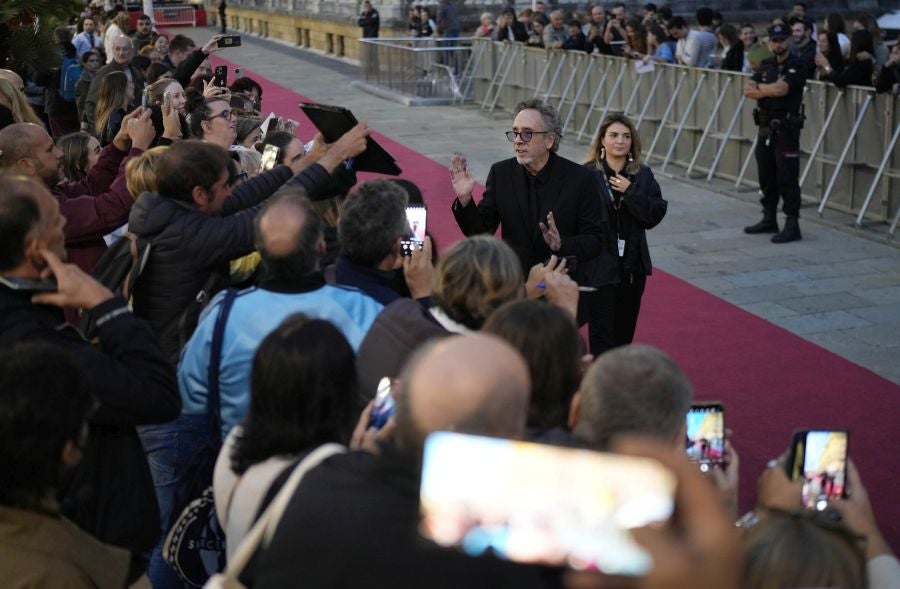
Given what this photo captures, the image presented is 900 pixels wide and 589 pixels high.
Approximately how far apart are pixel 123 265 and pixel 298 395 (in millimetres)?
1789

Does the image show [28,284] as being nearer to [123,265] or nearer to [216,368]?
[216,368]

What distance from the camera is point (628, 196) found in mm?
6961

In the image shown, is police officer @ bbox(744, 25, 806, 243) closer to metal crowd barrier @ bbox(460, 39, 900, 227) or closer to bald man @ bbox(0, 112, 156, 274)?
metal crowd barrier @ bbox(460, 39, 900, 227)

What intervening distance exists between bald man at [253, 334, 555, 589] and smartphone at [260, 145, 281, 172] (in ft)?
14.5

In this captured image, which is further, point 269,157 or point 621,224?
point 621,224

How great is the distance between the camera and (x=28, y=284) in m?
3.58

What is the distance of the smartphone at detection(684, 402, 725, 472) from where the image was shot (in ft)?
10.9

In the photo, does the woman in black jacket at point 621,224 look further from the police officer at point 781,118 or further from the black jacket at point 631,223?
the police officer at point 781,118

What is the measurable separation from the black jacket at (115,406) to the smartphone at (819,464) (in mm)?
1779

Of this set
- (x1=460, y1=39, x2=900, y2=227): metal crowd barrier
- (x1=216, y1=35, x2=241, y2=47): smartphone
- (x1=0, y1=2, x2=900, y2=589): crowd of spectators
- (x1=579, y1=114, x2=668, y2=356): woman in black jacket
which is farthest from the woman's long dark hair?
(x1=460, y1=39, x2=900, y2=227): metal crowd barrier

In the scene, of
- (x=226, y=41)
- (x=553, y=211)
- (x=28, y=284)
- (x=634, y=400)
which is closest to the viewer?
(x=634, y=400)

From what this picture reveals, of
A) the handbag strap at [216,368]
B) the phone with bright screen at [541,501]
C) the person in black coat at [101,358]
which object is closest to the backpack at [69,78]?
the handbag strap at [216,368]

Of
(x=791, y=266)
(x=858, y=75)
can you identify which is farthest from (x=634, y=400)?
(x=858, y=75)

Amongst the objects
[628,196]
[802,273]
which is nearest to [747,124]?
[802,273]
